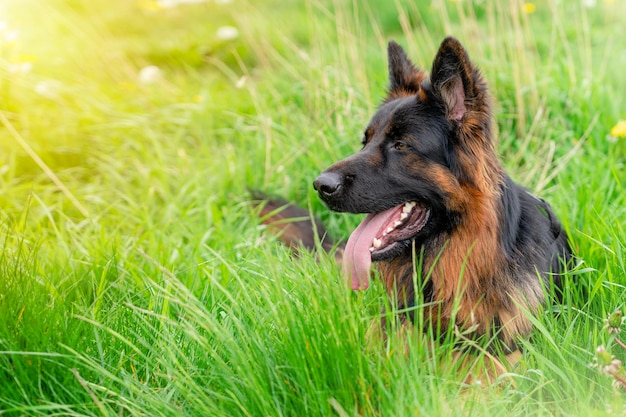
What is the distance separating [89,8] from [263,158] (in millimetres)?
4705

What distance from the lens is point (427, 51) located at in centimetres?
544

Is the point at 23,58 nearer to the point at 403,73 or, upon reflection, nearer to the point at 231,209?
the point at 231,209

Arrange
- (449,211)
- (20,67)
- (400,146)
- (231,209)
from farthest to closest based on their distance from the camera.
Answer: (20,67), (231,209), (400,146), (449,211)

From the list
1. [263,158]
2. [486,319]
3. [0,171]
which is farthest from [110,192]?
[486,319]

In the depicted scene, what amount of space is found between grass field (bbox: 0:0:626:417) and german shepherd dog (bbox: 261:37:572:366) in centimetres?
19

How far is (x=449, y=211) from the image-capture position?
2766 mm

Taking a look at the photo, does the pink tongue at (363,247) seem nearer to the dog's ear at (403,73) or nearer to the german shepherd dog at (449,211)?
the german shepherd dog at (449,211)

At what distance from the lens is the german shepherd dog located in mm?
2740

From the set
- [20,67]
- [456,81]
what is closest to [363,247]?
[456,81]

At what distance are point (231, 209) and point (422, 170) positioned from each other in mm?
1790

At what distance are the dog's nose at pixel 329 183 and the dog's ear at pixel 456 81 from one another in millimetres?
560

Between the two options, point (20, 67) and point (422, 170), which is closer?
point (422, 170)

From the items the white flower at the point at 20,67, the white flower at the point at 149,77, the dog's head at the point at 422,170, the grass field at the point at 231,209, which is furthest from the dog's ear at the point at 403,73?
the white flower at the point at 149,77

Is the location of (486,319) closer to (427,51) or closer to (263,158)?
(263,158)
